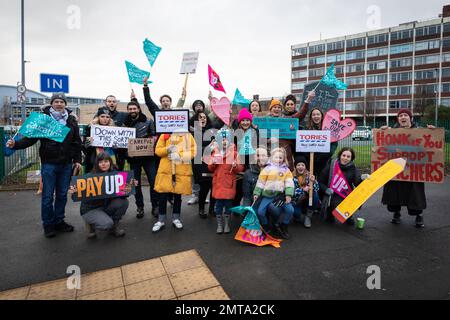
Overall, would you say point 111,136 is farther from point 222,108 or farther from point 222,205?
point 222,205

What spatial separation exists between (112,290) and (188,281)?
0.79m

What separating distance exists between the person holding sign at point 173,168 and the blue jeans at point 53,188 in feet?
4.79

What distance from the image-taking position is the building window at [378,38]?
63.1 meters

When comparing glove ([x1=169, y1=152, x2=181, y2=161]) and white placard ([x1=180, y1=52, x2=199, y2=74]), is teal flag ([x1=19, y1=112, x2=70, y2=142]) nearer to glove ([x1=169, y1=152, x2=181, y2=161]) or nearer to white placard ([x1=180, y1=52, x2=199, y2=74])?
glove ([x1=169, y1=152, x2=181, y2=161])

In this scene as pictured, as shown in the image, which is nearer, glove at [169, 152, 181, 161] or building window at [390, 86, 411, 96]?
glove at [169, 152, 181, 161]

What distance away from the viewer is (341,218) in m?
4.93

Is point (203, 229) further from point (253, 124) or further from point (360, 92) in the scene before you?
point (360, 92)

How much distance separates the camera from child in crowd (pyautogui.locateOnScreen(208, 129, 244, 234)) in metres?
4.80

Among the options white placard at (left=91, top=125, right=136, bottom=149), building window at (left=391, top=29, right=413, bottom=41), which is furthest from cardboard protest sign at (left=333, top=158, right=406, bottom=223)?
building window at (left=391, top=29, right=413, bottom=41)

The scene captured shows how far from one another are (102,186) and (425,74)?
70845 millimetres

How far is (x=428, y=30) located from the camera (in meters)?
57.7

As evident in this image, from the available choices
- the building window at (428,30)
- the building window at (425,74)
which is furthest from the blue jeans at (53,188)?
the building window at (428,30)

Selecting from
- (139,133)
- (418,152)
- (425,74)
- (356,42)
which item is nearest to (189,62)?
(139,133)

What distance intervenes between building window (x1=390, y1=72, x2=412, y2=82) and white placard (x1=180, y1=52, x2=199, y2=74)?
68.3 metres
